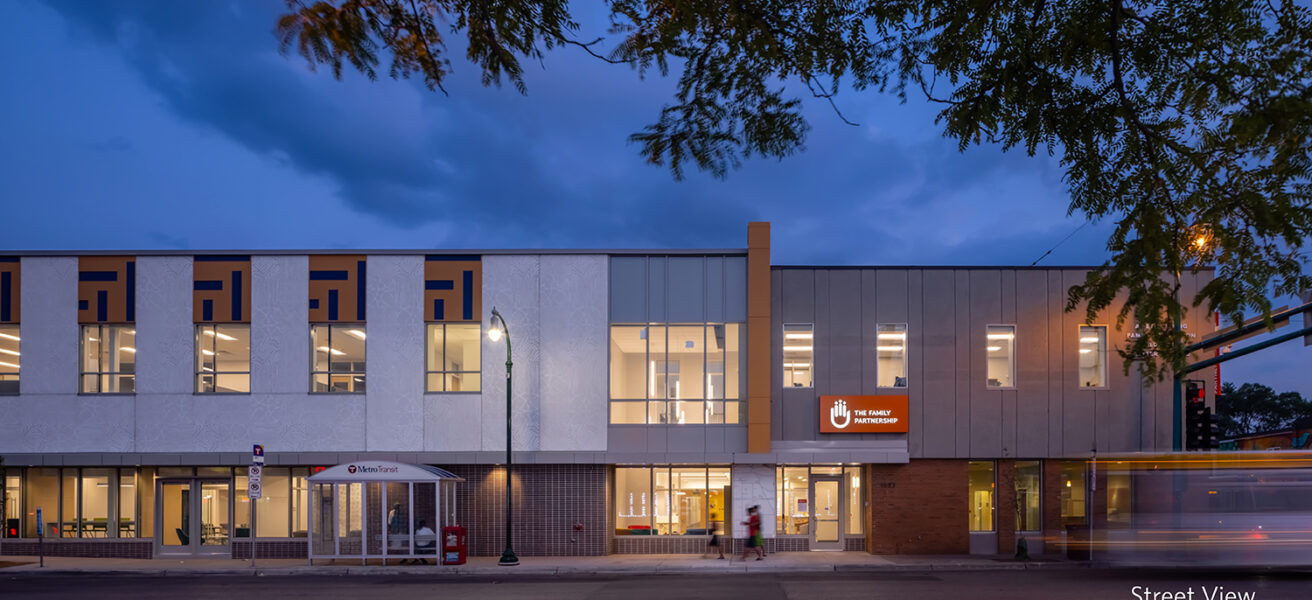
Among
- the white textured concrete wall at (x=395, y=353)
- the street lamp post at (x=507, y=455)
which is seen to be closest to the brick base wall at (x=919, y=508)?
the street lamp post at (x=507, y=455)

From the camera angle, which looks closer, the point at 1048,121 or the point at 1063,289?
the point at 1048,121

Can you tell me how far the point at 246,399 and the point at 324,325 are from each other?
2.79m

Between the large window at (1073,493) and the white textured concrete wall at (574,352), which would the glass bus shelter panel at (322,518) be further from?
the large window at (1073,493)

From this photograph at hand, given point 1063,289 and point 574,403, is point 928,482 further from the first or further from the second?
point 574,403

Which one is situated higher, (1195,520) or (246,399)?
(246,399)

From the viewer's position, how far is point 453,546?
73.7 ft

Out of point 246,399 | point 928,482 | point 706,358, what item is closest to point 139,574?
point 246,399

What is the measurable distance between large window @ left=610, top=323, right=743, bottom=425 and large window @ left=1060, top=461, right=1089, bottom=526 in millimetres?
8980

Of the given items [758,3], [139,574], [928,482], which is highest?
[758,3]

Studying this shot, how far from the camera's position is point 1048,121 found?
6840 millimetres

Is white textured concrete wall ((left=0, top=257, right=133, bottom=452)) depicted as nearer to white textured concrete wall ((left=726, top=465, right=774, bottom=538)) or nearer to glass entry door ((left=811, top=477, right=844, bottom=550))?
white textured concrete wall ((left=726, top=465, right=774, bottom=538))

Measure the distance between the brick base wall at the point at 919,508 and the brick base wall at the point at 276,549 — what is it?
15082 millimetres

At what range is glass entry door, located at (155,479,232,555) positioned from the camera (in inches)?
973

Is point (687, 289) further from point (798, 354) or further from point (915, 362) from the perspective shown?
point (915, 362)
